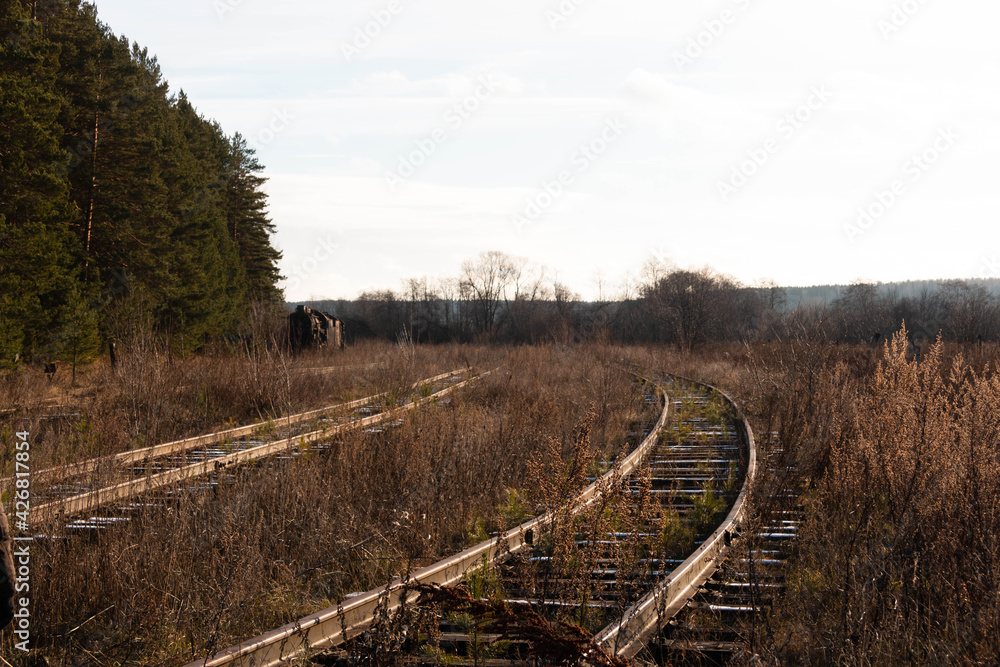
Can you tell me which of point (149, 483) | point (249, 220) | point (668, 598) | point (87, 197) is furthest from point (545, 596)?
point (249, 220)

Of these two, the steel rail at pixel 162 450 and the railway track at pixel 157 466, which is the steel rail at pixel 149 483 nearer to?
the railway track at pixel 157 466

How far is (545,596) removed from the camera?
10.6 feet

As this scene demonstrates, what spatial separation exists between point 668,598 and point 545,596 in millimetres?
956

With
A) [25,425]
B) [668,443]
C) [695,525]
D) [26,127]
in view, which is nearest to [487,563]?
[695,525]

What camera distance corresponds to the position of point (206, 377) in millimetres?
12078

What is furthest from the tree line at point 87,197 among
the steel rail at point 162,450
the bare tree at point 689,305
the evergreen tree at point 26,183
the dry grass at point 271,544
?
the bare tree at point 689,305

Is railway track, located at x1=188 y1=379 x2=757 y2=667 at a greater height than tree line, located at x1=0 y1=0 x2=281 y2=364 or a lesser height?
lesser

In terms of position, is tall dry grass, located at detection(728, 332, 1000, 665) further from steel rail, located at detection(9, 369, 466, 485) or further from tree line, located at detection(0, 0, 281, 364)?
tree line, located at detection(0, 0, 281, 364)

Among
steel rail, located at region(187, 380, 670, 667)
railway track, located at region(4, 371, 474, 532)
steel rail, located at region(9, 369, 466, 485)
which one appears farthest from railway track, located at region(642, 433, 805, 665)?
steel rail, located at region(9, 369, 466, 485)

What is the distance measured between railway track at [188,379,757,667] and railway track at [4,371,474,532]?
2.23 metres

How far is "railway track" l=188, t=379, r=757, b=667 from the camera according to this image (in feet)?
8.98

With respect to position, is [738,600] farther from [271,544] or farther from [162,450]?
[162,450]

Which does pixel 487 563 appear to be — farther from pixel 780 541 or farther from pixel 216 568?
pixel 780 541

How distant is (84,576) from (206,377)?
884 cm
